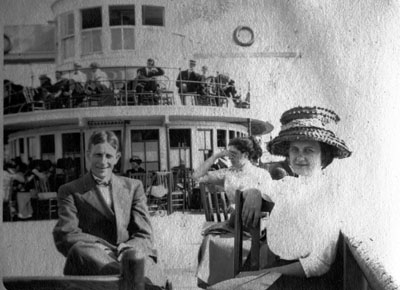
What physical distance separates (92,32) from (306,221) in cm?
89

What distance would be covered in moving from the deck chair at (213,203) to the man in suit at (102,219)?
7.3 inches

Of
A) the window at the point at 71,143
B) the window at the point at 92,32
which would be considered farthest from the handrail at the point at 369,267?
the window at the point at 92,32

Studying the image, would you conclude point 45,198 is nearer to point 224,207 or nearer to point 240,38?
point 224,207

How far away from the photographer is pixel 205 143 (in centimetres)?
221

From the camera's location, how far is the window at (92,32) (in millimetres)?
2258

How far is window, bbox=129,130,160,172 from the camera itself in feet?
7.27

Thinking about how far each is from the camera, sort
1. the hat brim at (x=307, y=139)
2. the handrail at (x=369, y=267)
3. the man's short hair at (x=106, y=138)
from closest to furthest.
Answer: the handrail at (x=369, y=267), the hat brim at (x=307, y=139), the man's short hair at (x=106, y=138)

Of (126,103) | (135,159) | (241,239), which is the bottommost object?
(241,239)

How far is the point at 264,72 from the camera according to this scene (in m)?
2.21

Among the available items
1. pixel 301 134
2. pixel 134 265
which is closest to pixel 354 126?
pixel 301 134

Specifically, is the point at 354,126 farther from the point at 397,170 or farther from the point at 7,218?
the point at 7,218

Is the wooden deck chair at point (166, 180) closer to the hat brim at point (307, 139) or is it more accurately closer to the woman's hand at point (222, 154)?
the woman's hand at point (222, 154)

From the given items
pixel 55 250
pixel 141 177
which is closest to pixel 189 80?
pixel 141 177

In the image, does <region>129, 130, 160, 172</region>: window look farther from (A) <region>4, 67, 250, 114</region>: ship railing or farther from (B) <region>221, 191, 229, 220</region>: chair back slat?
(B) <region>221, 191, 229, 220</region>: chair back slat
